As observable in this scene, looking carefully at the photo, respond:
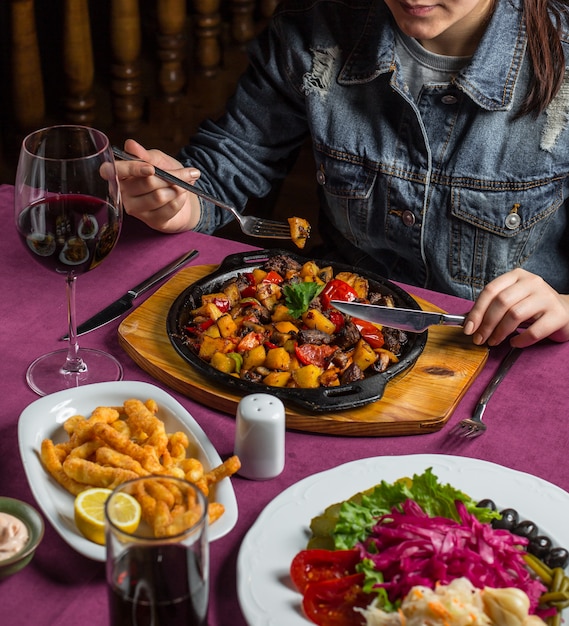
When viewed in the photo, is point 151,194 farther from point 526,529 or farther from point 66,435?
point 526,529

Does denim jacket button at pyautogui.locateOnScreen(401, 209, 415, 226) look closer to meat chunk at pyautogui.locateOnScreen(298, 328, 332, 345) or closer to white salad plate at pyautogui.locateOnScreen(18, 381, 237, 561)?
meat chunk at pyautogui.locateOnScreen(298, 328, 332, 345)

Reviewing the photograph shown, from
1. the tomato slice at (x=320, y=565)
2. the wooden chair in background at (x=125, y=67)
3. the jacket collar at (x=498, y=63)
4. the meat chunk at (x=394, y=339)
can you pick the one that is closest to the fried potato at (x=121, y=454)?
the tomato slice at (x=320, y=565)

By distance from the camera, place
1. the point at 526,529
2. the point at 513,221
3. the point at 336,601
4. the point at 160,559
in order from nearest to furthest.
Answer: the point at 160,559, the point at 336,601, the point at 526,529, the point at 513,221

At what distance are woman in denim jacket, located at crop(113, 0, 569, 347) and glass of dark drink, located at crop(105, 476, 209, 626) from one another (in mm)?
997

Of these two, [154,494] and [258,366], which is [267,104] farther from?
[154,494]

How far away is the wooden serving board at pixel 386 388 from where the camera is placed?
1.41m

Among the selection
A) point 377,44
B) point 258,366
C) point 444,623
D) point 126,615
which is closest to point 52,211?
point 258,366

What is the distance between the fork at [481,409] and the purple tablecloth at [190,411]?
0.6 inches

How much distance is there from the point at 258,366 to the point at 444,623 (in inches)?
25.6

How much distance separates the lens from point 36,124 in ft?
11.0

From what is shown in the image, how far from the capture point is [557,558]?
112 cm

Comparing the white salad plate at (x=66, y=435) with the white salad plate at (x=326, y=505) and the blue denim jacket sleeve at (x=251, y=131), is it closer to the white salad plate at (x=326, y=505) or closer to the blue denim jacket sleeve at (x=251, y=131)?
the white salad plate at (x=326, y=505)

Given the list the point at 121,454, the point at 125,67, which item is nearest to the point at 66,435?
the point at 121,454

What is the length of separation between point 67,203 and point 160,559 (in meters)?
0.67
